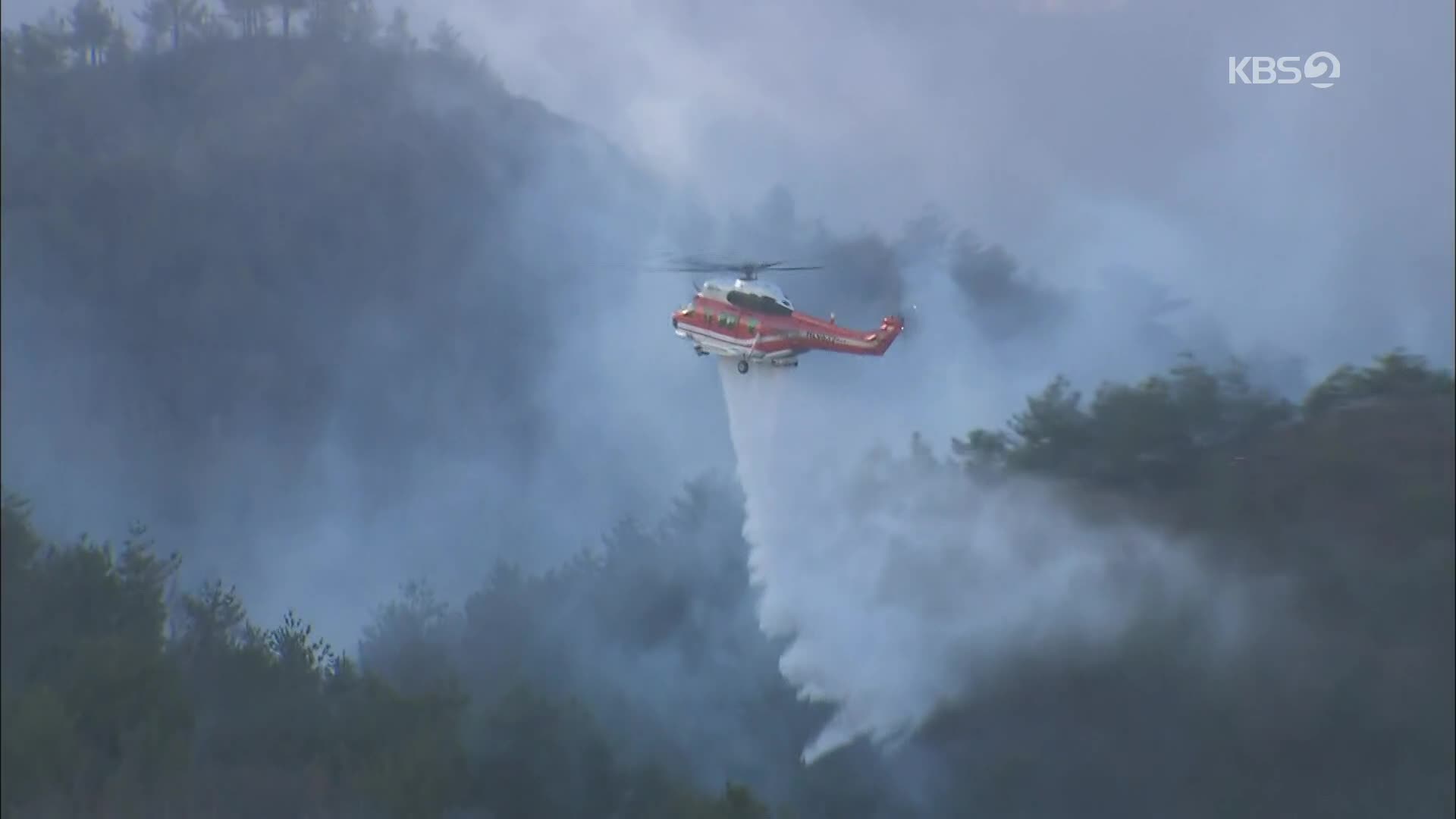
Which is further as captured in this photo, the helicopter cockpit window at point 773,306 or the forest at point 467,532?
the helicopter cockpit window at point 773,306

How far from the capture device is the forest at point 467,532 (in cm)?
1975

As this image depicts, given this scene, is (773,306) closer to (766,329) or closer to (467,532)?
(766,329)

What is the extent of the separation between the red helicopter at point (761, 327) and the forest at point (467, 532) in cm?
235

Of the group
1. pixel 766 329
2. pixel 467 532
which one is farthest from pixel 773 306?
pixel 467 532

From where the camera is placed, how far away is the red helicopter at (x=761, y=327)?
22.3 m

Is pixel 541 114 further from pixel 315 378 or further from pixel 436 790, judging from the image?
pixel 436 790

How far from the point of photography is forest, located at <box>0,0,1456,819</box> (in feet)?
64.8

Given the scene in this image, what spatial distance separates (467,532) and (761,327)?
18.5ft

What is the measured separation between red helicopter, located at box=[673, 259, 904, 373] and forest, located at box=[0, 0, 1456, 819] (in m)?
2.35

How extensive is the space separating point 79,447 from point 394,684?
4.65 metres

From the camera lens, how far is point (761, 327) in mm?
22484

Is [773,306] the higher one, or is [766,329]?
[773,306]

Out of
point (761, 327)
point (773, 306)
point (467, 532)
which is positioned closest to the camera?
point (773, 306)

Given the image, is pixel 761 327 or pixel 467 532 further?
pixel 467 532
